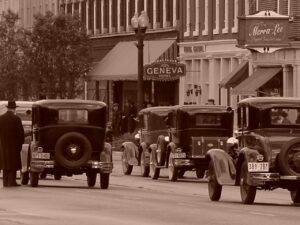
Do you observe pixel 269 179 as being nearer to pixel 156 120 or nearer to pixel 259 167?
pixel 259 167

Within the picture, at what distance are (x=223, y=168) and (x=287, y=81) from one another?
32.4 metres

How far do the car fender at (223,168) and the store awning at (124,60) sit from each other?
4619cm

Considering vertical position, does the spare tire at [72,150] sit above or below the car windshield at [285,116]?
below

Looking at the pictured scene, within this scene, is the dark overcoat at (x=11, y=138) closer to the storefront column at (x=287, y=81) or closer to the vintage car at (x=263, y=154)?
the vintage car at (x=263, y=154)

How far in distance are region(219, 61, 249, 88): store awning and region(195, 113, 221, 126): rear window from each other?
25.4 m

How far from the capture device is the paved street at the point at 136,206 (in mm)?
21312

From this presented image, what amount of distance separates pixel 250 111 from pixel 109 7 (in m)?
A: 58.2

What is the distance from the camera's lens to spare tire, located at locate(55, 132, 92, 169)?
33.1 m

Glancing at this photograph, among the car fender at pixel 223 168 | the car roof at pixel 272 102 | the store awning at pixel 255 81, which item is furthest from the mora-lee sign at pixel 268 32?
the car fender at pixel 223 168

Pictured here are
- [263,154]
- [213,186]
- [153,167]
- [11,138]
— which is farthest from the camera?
[153,167]

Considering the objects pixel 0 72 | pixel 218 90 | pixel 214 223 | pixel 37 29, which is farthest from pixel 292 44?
pixel 214 223

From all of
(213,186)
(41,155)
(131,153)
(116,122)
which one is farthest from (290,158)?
(116,122)

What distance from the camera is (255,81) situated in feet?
197

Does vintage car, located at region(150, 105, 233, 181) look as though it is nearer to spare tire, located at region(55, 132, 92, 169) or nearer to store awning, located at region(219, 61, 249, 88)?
spare tire, located at region(55, 132, 92, 169)
